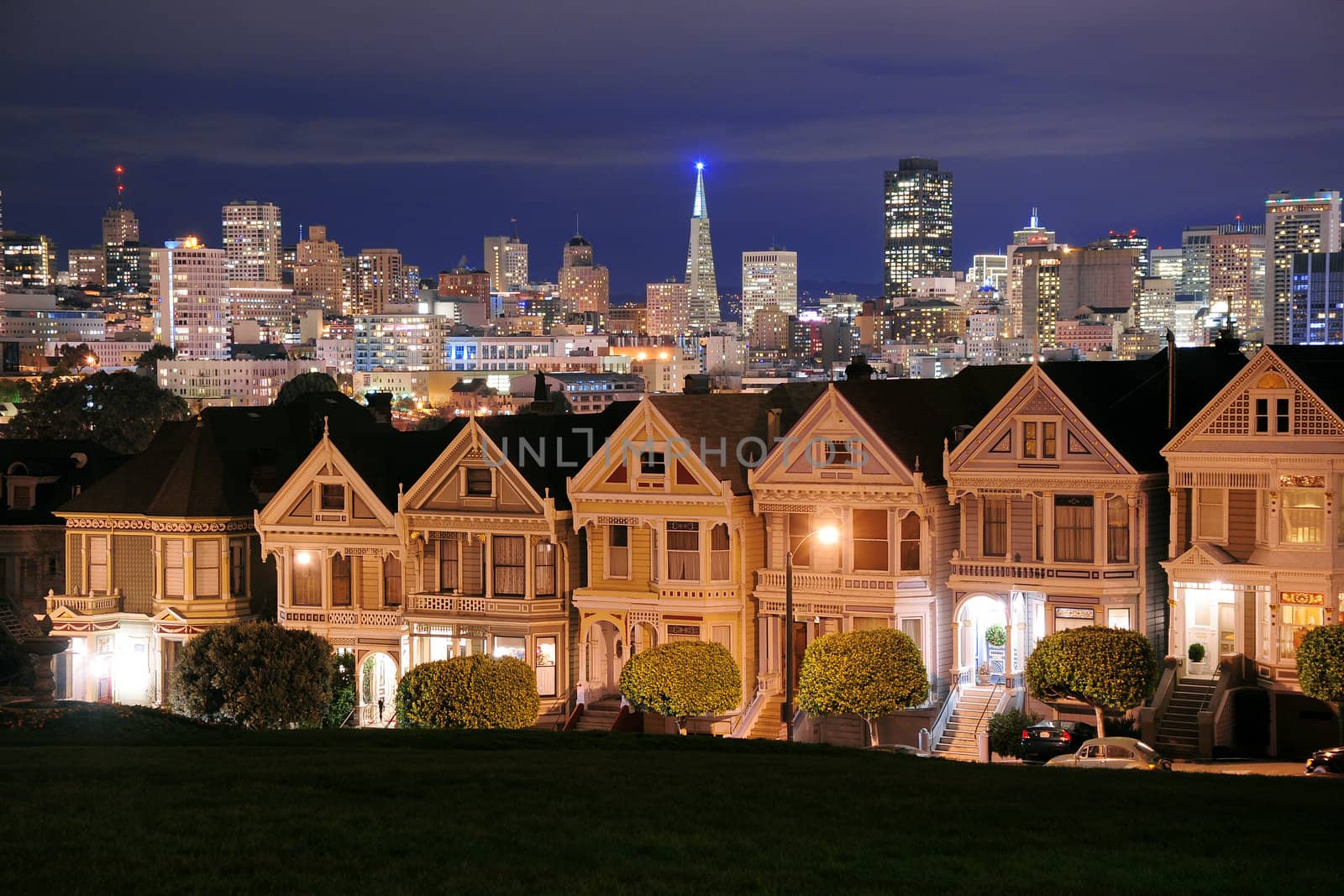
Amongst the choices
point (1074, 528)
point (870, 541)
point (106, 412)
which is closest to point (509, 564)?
point (870, 541)

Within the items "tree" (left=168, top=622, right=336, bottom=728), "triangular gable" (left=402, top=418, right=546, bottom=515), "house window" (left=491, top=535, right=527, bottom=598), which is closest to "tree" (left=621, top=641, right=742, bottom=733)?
"house window" (left=491, top=535, right=527, bottom=598)

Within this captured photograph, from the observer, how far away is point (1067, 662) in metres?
35.8

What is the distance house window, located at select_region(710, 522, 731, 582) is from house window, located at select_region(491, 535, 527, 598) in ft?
15.8

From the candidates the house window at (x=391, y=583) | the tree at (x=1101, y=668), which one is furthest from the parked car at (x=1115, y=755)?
the house window at (x=391, y=583)

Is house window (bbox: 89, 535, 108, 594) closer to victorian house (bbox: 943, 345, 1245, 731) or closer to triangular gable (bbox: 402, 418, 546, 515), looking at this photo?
triangular gable (bbox: 402, 418, 546, 515)

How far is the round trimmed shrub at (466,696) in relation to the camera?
1551 inches

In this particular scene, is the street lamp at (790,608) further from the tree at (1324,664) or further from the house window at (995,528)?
the tree at (1324,664)

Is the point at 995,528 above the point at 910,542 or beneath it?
above

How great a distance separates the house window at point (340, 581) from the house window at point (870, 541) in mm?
13063

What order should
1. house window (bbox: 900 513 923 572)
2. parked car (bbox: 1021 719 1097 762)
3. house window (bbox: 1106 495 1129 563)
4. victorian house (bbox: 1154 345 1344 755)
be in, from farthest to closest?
house window (bbox: 900 513 923 572), house window (bbox: 1106 495 1129 563), victorian house (bbox: 1154 345 1344 755), parked car (bbox: 1021 719 1097 762)

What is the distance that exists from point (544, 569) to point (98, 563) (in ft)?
44.1

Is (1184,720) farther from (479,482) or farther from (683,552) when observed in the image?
(479,482)

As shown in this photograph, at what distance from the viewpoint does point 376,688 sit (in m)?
45.8

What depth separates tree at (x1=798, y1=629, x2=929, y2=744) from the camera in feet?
123
